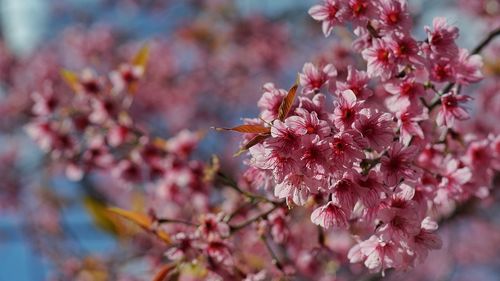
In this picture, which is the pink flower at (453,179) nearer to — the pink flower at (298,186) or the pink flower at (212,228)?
the pink flower at (298,186)

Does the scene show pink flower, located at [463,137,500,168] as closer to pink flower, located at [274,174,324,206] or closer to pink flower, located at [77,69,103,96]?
pink flower, located at [274,174,324,206]

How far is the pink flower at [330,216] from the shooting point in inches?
64.9

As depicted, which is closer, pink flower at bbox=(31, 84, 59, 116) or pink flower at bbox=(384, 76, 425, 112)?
pink flower at bbox=(384, 76, 425, 112)

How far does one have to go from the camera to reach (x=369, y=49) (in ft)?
5.80

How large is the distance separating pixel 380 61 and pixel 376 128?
0.28 meters

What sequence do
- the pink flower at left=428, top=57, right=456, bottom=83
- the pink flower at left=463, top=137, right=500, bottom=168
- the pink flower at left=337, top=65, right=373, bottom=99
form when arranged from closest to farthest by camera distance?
the pink flower at left=337, top=65, right=373, bottom=99 → the pink flower at left=428, top=57, right=456, bottom=83 → the pink flower at left=463, top=137, right=500, bottom=168

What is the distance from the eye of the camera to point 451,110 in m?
1.82

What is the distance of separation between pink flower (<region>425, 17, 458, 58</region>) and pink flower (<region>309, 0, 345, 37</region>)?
28 cm

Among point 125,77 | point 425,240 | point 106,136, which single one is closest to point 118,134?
point 106,136

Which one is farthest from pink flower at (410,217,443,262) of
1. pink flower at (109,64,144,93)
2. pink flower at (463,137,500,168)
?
pink flower at (109,64,144,93)

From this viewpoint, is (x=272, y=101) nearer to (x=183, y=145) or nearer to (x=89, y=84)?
(x=183, y=145)

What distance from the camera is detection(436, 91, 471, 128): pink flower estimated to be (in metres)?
1.82

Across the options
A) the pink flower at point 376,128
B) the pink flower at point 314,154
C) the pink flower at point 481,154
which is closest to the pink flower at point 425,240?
the pink flower at point 376,128

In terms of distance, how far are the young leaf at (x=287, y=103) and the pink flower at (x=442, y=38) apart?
0.51m
